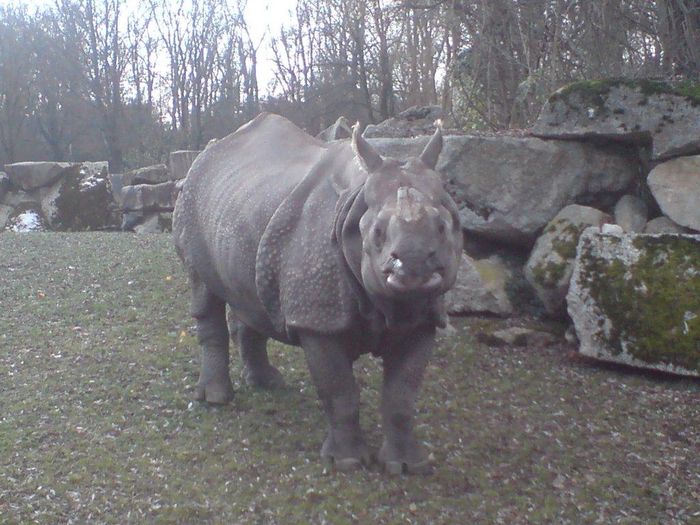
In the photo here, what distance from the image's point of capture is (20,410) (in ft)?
19.4

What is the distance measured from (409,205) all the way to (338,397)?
4.14 feet

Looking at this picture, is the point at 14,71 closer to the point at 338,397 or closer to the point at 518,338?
the point at 518,338

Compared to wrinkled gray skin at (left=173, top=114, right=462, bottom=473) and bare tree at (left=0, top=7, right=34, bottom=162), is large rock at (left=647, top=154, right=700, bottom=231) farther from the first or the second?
bare tree at (left=0, top=7, right=34, bottom=162)

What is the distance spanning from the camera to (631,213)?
766 cm

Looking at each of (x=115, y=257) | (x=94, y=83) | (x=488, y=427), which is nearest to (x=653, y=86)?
(x=488, y=427)

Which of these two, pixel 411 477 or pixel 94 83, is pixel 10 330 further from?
pixel 94 83

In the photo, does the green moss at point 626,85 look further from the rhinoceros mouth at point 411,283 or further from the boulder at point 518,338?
the rhinoceros mouth at point 411,283

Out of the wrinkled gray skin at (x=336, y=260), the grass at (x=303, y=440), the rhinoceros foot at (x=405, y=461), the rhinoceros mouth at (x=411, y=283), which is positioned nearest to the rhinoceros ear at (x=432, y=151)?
the wrinkled gray skin at (x=336, y=260)

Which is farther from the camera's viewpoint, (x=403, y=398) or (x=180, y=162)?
(x=180, y=162)

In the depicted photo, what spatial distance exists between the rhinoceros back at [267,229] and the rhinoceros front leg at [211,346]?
0.21m

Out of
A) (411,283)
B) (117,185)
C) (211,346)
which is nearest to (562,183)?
(211,346)

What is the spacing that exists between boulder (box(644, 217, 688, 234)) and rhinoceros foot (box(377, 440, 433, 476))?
3431mm

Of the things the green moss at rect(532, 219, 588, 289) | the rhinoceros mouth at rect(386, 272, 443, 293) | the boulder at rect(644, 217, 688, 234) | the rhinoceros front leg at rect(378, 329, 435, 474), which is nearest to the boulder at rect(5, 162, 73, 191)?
the green moss at rect(532, 219, 588, 289)

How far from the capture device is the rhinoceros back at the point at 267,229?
15.3ft
